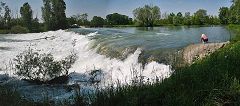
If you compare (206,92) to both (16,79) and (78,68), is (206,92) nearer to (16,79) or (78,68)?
(16,79)

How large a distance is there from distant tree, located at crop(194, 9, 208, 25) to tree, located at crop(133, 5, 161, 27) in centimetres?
1255

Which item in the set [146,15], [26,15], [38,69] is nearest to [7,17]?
[26,15]

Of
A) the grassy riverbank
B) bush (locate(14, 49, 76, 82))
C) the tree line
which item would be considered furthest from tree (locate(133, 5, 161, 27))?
the grassy riverbank

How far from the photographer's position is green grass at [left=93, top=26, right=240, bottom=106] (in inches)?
242

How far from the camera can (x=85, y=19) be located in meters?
138

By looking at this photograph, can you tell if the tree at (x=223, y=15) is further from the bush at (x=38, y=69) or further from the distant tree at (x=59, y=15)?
the bush at (x=38, y=69)

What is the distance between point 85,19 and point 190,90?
5230 inches

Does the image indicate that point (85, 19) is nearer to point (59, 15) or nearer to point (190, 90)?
point (59, 15)

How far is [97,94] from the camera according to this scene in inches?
272

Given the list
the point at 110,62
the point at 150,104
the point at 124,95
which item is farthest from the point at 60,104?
the point at 110,62

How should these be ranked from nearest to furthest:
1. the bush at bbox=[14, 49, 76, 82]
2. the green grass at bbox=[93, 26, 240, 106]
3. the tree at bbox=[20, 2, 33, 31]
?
1. the green grass at bbox=[93, 26, 240, 106]
2. the bush at bbox=[14, 49, 76, 82]
3. the tree at bbox=[20, 2, 33, 31]

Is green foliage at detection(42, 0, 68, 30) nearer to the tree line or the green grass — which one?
the tree line

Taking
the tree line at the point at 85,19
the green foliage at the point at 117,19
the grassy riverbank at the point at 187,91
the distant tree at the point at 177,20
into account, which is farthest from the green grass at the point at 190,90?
the distant tree at the point at 177,20

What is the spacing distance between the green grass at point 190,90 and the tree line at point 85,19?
81.2 meters
